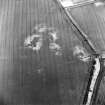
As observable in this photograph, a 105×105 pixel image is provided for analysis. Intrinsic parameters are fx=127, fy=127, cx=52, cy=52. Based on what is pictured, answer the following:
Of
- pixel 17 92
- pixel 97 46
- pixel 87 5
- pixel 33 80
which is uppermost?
pixel 87 5

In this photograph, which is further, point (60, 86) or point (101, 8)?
point (101, 8)

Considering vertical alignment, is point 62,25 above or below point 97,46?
above

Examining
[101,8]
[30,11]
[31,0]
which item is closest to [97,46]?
[101,8]

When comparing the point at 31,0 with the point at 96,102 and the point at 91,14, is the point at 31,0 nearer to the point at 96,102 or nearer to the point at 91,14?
the point at 91,14

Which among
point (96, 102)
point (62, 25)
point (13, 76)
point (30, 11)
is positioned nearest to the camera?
point (96, 102)

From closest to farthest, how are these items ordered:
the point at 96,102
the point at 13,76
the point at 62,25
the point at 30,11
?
the point at 96,102
the point at 13,76
the point at 62,25
the point at 30,11

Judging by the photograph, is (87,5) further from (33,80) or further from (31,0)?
(33,80)
